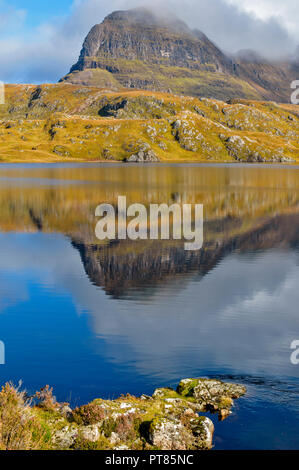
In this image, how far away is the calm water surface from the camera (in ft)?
73.0

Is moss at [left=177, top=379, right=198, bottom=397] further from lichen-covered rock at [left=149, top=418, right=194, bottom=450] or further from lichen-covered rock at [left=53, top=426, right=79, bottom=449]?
lichen-covered rock at [left=53, top=426, right=79, bottom=449]

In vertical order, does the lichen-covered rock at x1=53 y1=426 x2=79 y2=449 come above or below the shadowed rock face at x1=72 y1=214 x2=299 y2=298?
below

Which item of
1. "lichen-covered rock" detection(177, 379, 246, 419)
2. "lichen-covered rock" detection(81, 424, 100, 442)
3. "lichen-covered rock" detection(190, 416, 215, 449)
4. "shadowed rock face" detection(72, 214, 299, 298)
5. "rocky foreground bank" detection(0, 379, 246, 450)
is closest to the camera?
"rocky foreground bank" detection(0, 379, 246, 450)

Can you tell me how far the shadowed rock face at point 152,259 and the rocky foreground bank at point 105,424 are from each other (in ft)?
64.8

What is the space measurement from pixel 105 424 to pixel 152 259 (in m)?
33.8

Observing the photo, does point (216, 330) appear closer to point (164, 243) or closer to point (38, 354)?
point (38, 354)

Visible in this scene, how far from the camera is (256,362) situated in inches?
1014

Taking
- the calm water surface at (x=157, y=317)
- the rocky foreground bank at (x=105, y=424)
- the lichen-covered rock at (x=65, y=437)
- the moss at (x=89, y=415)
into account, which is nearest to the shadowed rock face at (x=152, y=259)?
the calm water surface at (x=157, y=317)

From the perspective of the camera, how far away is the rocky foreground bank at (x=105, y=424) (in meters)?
15.9

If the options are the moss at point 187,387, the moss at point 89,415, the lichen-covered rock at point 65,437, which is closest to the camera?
the lichen-covered rock at point 65,437

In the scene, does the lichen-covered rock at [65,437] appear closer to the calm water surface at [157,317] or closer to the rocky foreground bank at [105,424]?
→ the rocky foreground bank at [105,424]

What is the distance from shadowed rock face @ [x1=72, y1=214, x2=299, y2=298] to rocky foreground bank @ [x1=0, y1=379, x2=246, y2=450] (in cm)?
1974

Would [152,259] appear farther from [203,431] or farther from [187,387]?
[203,431]

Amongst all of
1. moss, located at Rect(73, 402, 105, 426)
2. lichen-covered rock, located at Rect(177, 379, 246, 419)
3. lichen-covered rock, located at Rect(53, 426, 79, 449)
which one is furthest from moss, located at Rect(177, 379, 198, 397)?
lichen-covered rock, located at Rect(53, 426, 79, 449)
